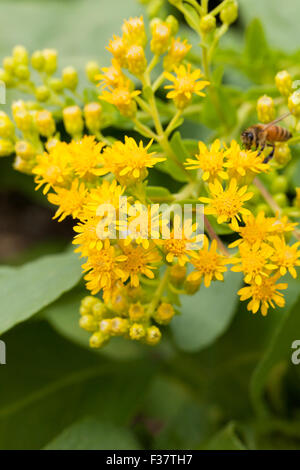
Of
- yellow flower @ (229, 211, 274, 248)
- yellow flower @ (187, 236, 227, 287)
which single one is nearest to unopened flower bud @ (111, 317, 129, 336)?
yellow flower @ (187, 236, 227, 287)

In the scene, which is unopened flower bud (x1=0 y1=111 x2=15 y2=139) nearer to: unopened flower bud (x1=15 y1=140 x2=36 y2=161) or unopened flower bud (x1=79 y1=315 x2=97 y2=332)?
Answer: unopened flower bud (x1=15 y1=140 x2=36 y2=161)

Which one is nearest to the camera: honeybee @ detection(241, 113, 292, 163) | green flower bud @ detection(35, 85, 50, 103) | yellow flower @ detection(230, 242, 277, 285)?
yellow flower @ detection(230, 242, 277, 285)

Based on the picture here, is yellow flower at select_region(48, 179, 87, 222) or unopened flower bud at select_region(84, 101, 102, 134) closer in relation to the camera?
yellow flower at select_region(48, 179, 87, 222)

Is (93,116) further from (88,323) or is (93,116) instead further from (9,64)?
(88,323)

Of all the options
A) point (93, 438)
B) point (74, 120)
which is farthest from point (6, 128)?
point (93, 438)

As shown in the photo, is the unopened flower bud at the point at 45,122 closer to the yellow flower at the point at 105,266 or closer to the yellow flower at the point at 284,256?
the yellow flower at the point at 105,266

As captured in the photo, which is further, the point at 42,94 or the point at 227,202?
the point at 42,94

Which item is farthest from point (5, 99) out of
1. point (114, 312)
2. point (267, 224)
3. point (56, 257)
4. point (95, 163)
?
point (267, 224)
